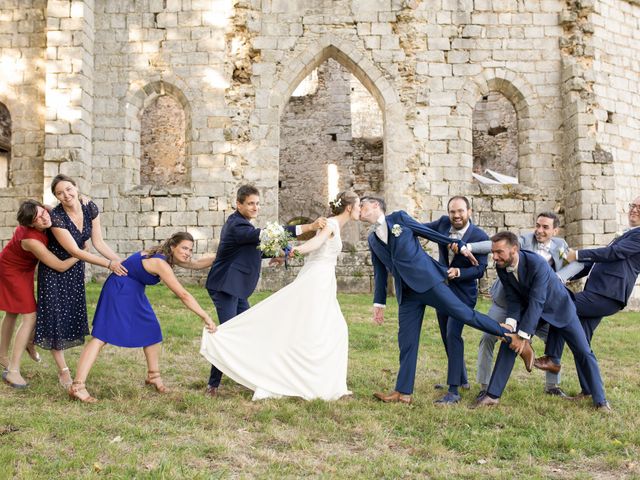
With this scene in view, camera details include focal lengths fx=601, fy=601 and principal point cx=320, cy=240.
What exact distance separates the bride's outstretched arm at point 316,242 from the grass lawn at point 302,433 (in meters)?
1.23

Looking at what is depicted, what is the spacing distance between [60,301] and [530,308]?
3919 millimetres

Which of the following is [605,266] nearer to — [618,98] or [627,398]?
[627,398]

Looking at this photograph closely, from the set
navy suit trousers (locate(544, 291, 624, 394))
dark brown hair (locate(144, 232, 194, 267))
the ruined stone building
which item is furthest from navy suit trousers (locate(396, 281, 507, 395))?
the ruined stone building

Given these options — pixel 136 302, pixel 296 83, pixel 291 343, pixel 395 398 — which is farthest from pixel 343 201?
pixel 296 83

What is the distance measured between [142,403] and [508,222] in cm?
906

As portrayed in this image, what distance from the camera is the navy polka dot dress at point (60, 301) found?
5133mm

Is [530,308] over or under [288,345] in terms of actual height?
over

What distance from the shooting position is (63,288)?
5.21 meters

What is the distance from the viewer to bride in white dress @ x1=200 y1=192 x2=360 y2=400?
16.2ft

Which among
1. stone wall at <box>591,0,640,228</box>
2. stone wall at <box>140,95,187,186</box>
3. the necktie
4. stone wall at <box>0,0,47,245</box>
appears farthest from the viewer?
stone wall at <box>140,95,187,186</box>

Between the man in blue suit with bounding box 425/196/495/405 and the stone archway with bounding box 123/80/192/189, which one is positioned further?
the stone archway with bounding box 123/80/192/189

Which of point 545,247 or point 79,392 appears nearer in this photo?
point 79,392

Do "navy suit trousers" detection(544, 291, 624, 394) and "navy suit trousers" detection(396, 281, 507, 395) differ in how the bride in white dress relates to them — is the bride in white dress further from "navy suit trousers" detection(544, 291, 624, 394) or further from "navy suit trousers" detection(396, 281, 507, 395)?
"navy suit trousers" detection(544, 291, 624, 394)

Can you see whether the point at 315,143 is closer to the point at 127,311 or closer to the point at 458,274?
the point at 458,274
